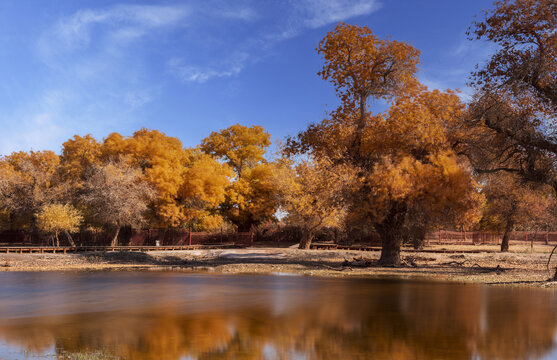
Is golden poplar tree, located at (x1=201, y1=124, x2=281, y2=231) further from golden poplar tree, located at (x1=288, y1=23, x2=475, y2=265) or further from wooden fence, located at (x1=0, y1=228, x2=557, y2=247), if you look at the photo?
golden poplar tree, located at (x1=288, y1=23, x2=475, y2=265)

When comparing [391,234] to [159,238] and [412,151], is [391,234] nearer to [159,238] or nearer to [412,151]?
[412,151]

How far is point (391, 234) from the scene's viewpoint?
27.9 meters

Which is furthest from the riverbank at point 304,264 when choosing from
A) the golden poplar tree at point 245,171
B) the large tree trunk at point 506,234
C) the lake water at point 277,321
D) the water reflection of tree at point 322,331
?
the golden poplar tree at point 245,171

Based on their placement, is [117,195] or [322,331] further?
[117,195]

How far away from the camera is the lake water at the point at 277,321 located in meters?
8.54

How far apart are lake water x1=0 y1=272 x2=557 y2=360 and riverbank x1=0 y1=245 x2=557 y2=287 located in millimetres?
5179

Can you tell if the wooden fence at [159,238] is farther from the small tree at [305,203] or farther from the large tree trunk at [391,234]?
the large tree trunk at [391,234]

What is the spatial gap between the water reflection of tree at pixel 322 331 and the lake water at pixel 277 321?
0.02 metres

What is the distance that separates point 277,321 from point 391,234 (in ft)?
57.8

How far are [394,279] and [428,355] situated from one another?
14.3 meters

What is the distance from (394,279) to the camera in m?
22.1

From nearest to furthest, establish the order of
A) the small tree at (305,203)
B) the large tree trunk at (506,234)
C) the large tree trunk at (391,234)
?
the large tree trunk at (391,234) → the small tree at (305,203) → the large tree trunk at (506,234)

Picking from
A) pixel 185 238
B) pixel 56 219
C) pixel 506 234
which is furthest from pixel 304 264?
pixel 185 238

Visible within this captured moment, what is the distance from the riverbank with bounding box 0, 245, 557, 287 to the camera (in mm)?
24188
